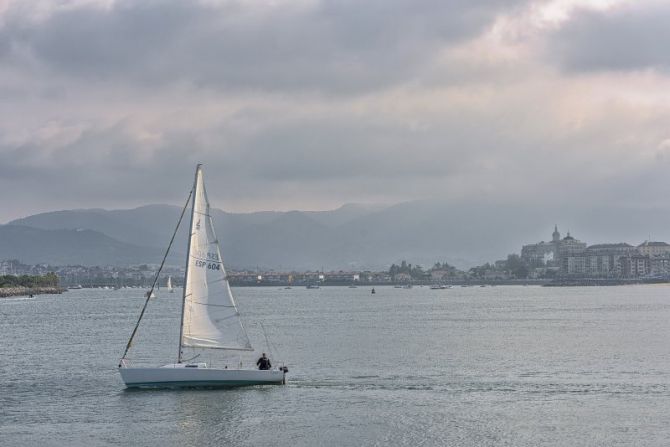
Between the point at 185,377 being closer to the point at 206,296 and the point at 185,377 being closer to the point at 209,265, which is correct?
the point at 206,296

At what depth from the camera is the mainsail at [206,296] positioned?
176 ft

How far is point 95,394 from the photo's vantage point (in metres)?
55.0

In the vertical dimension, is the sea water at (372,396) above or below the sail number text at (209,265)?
below

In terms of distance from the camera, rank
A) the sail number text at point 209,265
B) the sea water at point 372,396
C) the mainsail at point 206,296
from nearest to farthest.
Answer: the sea water at point 372,396, the mainsail at point 206,296, the sail number text at point 209,265

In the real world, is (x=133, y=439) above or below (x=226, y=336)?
below

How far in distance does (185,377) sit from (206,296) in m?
4.78

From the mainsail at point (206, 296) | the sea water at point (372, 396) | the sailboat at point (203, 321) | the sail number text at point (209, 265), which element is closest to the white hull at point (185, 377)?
the sailboat at point (203, 321)

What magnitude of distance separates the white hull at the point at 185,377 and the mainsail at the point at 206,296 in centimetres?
153

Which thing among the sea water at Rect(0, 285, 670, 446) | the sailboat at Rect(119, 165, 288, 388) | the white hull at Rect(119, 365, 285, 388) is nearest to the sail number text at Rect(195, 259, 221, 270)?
the sailboat at Rect(119, 165, 288, 388)

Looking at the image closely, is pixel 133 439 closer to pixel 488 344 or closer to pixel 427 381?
pixel 427 381

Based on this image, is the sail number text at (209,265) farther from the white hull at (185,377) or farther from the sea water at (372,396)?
the sea water at (372,396)

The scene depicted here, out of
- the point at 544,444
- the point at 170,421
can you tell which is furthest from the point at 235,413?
the point at 544,444

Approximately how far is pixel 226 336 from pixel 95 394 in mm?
8566

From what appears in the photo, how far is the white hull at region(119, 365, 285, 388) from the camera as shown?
2096 inches
